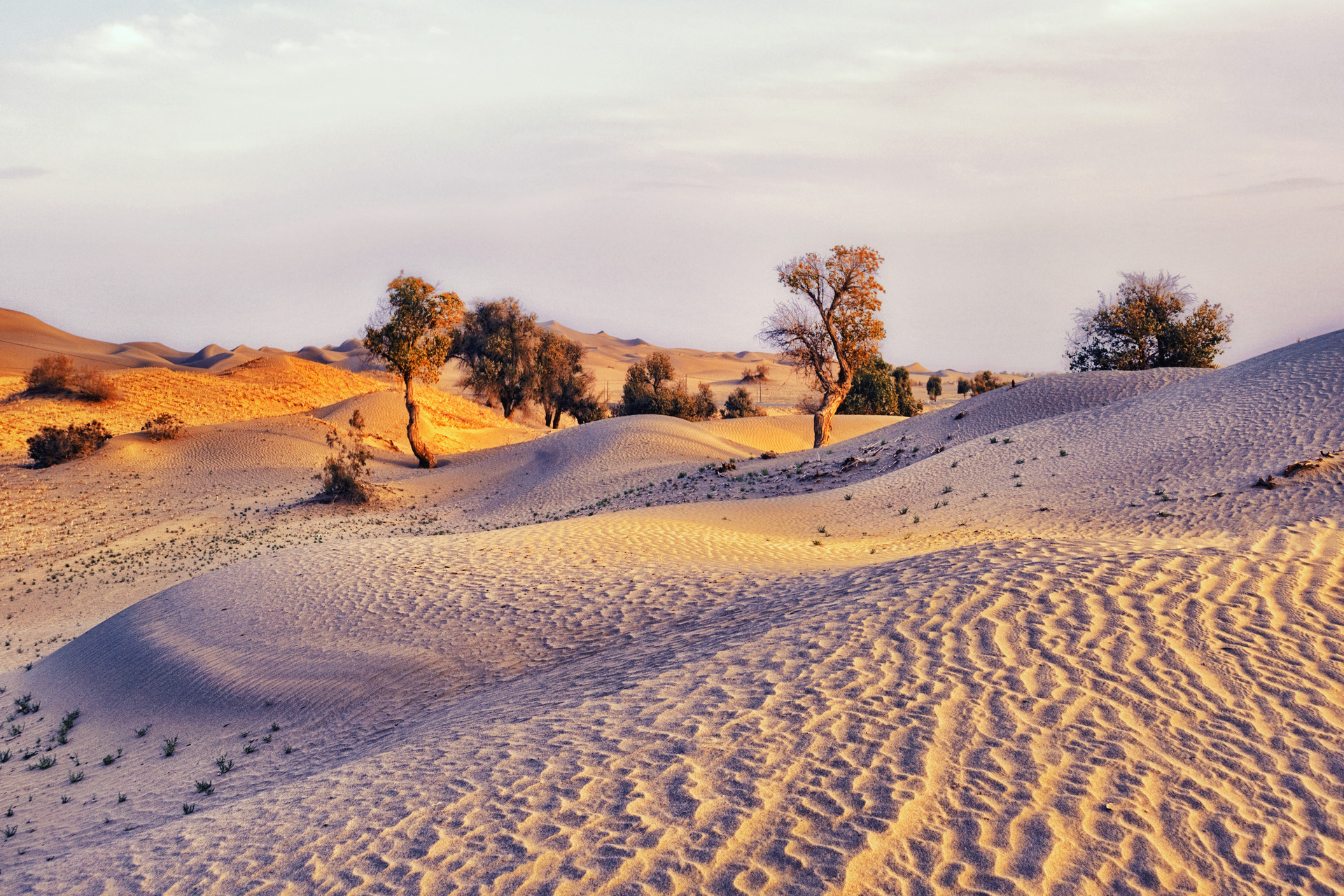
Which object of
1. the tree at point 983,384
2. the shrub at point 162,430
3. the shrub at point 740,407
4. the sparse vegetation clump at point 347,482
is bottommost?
the sparse vegetation clump at point 347,482

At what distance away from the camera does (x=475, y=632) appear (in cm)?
1012

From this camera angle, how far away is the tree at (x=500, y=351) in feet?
167

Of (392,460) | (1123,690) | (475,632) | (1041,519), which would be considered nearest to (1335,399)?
(1041,519)

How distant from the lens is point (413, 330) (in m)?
31.4

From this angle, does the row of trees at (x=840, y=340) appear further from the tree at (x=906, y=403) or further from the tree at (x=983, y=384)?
the tree at (x=983, y=384)

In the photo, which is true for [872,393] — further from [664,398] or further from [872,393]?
[664,398]

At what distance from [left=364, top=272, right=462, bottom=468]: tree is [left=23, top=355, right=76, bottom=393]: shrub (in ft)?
64.8

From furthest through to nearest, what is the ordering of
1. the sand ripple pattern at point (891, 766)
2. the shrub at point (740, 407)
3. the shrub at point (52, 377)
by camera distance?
the shrub at point (740, 407), the shrub at point (52, 377), the sand ripple pattern at point (891, 766)

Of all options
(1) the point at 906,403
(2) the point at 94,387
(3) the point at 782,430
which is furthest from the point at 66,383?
(1) the point at 906,403

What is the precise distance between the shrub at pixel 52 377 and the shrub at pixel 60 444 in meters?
10.3

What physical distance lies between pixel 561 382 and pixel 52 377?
2733cm

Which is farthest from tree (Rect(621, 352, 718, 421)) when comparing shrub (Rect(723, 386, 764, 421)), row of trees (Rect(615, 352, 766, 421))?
shrub (Rect(723, 386, 764, 421))

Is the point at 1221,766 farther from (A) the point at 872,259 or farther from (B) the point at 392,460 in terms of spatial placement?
(B) the point at 392,460

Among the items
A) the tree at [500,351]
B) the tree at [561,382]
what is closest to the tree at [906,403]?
the tree at [561,382]
